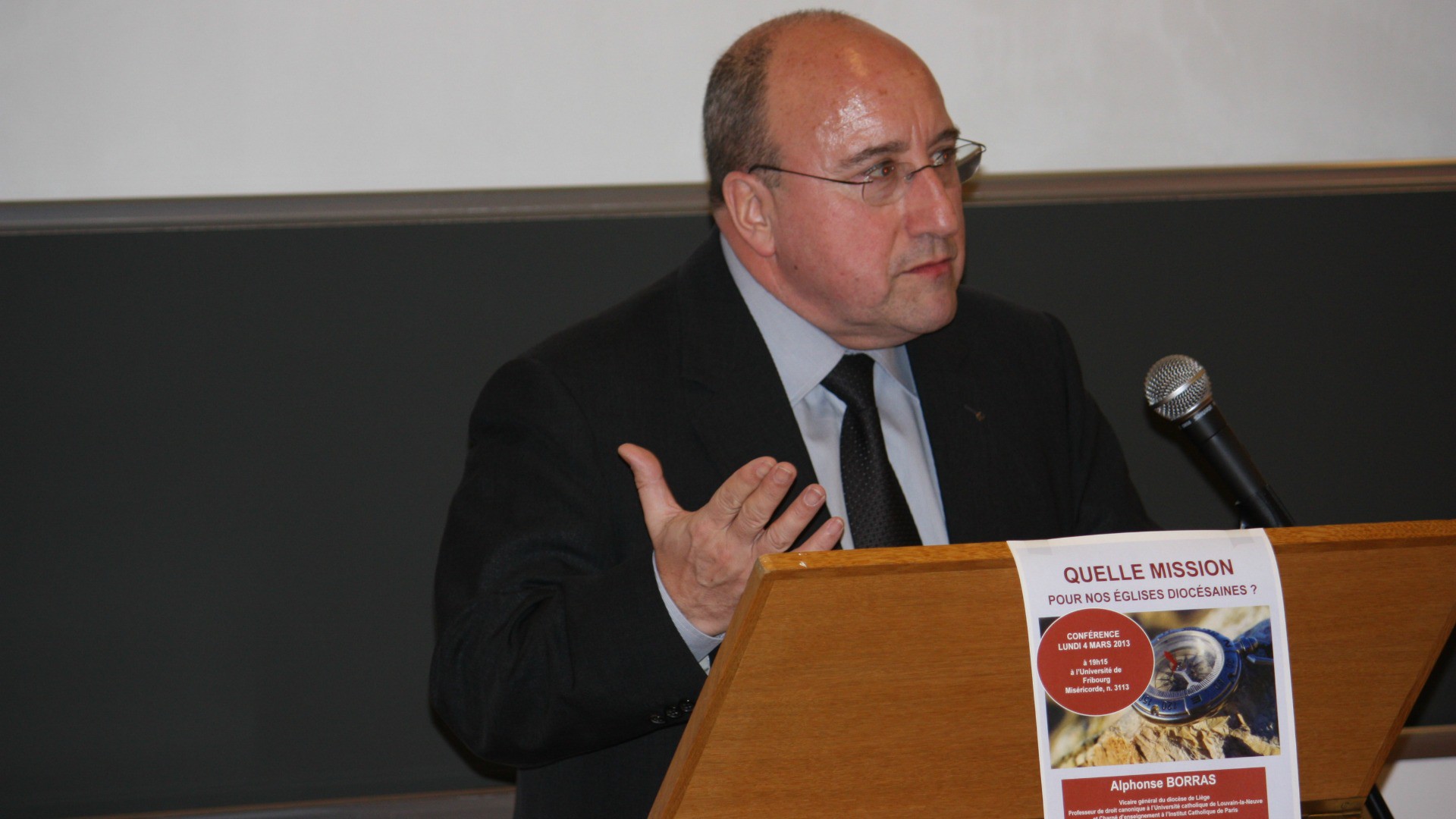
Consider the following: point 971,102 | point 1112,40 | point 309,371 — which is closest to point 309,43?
point 309,371

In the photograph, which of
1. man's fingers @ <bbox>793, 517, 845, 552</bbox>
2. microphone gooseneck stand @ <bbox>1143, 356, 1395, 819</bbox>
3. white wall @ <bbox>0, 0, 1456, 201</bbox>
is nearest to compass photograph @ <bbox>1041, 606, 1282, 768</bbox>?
man's fingers @ <bbox>793, 517, 845, 552</bbox>

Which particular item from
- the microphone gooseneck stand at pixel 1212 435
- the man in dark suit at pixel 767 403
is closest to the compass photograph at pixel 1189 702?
the microphone gooseneck stand at pixel 1212 435

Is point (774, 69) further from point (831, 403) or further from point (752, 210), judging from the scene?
point (831, 403)

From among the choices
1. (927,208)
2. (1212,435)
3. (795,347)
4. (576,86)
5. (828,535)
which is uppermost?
(576,86)

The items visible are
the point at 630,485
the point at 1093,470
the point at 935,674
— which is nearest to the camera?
the point at 935,674

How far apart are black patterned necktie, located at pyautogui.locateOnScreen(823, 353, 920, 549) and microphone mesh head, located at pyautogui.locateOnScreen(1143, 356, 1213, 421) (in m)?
0.37

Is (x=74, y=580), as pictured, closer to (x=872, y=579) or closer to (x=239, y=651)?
(x=239, y=651)

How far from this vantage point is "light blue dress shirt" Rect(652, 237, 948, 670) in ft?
5.85

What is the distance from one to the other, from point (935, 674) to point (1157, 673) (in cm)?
18

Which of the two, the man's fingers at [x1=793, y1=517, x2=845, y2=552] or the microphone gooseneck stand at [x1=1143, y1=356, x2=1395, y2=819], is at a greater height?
the microphone gooseneck stand at [x1=1143, y1=356, x2=1395, y2=819]

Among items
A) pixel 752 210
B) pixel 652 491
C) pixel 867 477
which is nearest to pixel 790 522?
pixel 652 491

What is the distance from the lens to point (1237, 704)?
1.03m

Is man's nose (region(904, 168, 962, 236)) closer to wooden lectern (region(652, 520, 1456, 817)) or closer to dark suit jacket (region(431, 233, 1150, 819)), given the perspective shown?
dark suit jacket (region(431, 233, 1150, 819))

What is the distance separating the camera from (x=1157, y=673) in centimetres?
100
